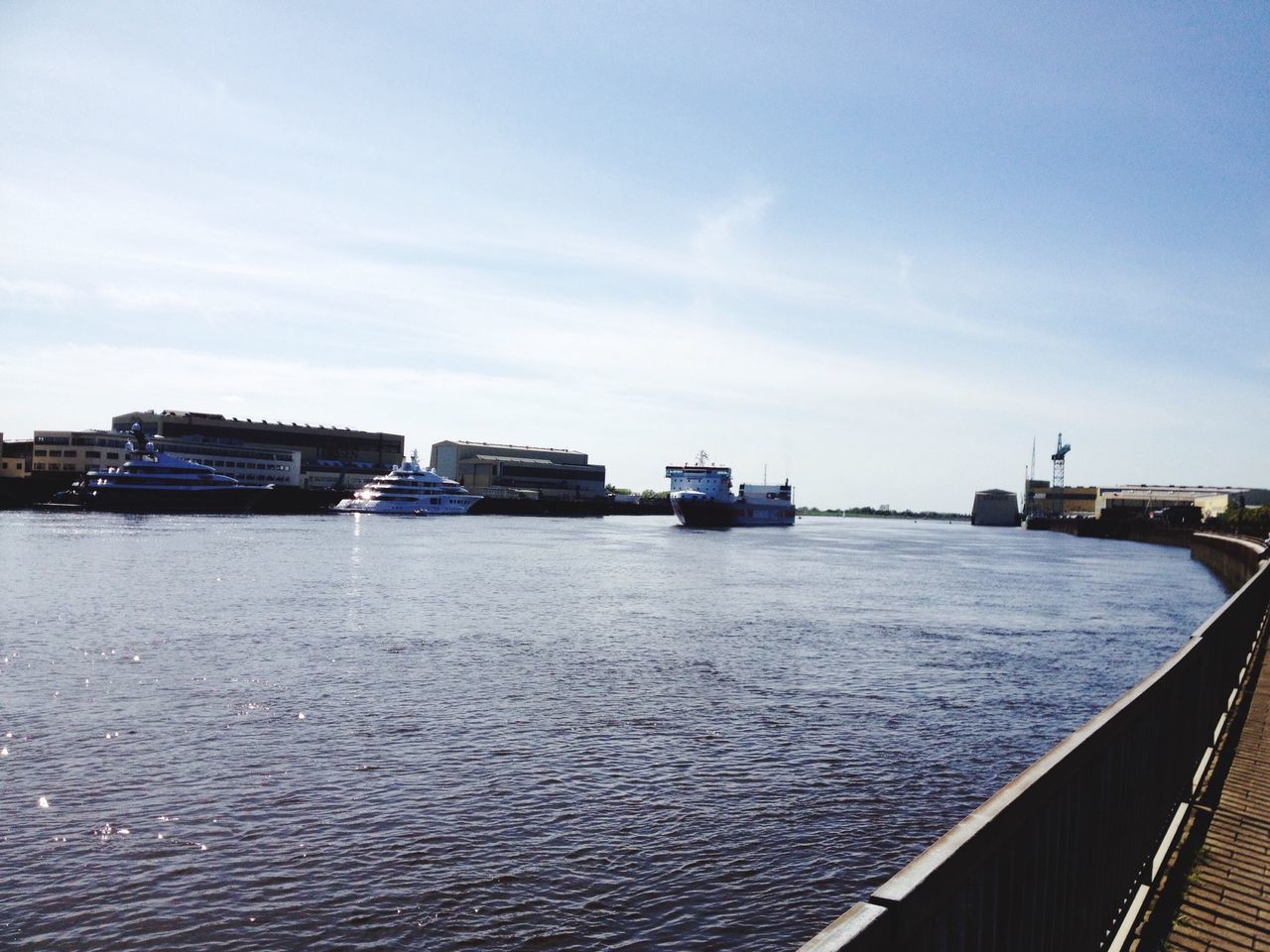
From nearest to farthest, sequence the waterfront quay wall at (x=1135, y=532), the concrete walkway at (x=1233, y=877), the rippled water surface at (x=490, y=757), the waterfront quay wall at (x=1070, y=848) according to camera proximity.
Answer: the waterfront quay wall at (x=1070, y=848) → the concrete walkway at (x=1233, y=877) → the rippled water surface at (x=490, y=757) → the waterfront quay wall at (x=1135, y=532)

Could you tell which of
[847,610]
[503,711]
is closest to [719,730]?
[503,711]

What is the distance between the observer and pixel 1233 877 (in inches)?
307

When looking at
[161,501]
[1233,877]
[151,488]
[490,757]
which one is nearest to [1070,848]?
[1233,877]

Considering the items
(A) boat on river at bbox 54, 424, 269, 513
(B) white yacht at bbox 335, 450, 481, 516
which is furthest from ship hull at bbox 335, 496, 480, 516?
(A) boat on river at bbox 54, 424, 269, 513

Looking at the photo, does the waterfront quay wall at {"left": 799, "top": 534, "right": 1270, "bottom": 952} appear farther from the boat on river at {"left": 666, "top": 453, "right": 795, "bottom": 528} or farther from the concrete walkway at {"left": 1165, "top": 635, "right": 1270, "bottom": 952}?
the boat on river at {"left": 666, "top": 453, "right": 795, "bottom": 528}

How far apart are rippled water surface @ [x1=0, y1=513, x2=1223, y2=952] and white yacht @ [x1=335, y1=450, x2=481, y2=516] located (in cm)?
10838

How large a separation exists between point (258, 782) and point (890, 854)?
10.4 meters

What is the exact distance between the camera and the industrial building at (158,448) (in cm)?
15225

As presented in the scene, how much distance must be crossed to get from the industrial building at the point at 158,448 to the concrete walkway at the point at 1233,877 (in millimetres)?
160978

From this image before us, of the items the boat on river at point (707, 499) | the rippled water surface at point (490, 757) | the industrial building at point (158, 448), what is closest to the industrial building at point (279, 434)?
the industrial building at point (158, 448)

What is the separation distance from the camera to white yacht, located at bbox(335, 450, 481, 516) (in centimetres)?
14862

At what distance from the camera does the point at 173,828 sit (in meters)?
12.9

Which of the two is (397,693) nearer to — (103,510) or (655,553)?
(655,553)

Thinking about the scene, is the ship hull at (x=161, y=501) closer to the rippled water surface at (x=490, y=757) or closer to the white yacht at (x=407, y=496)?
the white yacht at (x=407, y=496)
